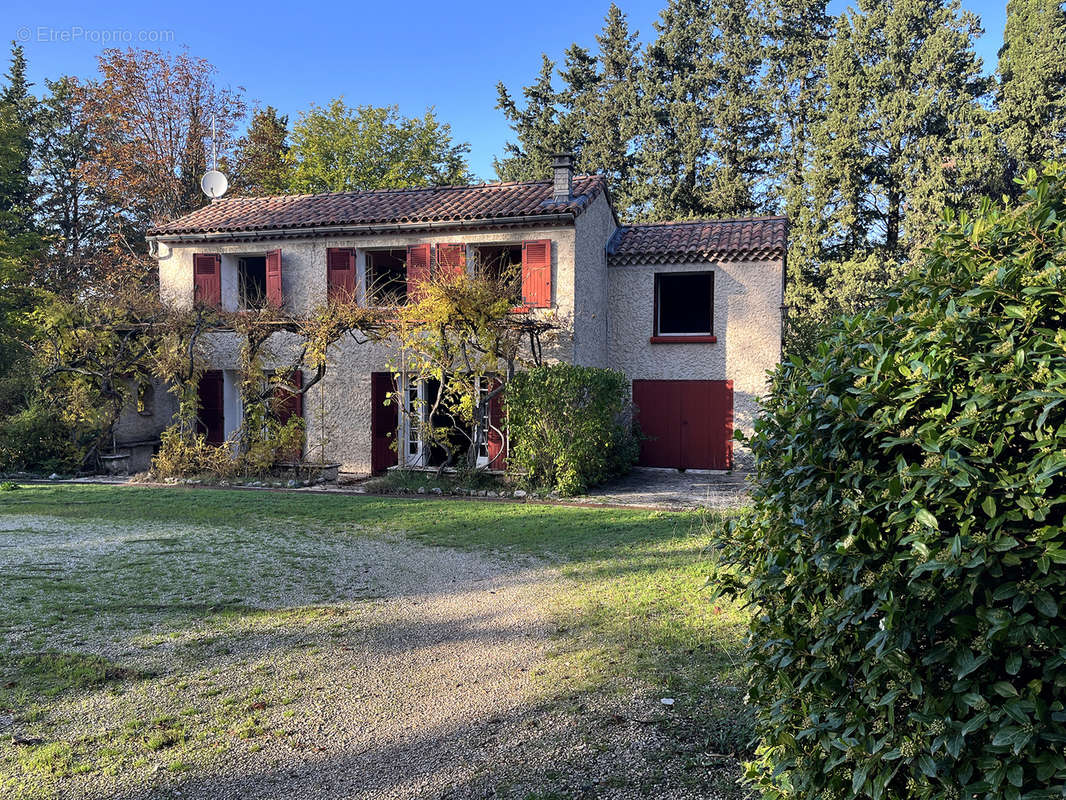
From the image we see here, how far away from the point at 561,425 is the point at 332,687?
327 inches

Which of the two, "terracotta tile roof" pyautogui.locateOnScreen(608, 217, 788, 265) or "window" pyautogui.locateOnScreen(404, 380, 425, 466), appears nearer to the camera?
"window" pyautogui.locateOnScreen(404, 380, 425, 466)

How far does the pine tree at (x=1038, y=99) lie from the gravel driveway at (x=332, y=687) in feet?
77.0

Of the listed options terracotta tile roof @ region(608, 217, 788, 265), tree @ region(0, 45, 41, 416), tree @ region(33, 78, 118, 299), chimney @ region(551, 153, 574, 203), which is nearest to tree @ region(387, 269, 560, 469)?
chimney @ region(551, 153, 574, 203)

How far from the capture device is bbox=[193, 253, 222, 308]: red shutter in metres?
16.5

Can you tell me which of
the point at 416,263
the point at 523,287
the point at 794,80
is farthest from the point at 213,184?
the point at 794,80

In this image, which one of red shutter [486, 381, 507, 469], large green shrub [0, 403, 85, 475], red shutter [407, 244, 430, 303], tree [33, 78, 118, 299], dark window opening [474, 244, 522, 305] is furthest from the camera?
tree [33, 78, 118, 299]

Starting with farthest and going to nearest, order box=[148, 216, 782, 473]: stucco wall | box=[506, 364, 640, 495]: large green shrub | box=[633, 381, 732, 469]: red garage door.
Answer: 1. box=[633, 381, 732, 469]: red garage door
2. box=[148, 216, 782, 473]: stucco wall
3. box=[506, 364, 640, 495]: large green shrub

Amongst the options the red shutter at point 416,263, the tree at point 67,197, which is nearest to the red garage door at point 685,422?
the red shutter at point 416,263

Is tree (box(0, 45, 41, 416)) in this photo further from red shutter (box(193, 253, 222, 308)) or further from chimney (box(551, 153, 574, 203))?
chimney (box(551, 153, 574, 203))

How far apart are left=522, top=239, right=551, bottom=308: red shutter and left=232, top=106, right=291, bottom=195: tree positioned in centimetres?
1835

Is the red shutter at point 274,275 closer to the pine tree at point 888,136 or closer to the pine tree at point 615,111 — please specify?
the pine tree at point 888,136

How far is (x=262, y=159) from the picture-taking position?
28672 mm

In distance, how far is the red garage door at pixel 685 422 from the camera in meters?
15.8

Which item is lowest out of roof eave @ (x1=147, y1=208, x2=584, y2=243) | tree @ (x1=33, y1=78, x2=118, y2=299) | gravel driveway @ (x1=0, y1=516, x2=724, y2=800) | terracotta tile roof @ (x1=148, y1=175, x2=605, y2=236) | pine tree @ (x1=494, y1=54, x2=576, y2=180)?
gravel driveway @ (x1=0, y1=516, x2=724, y2=800)
